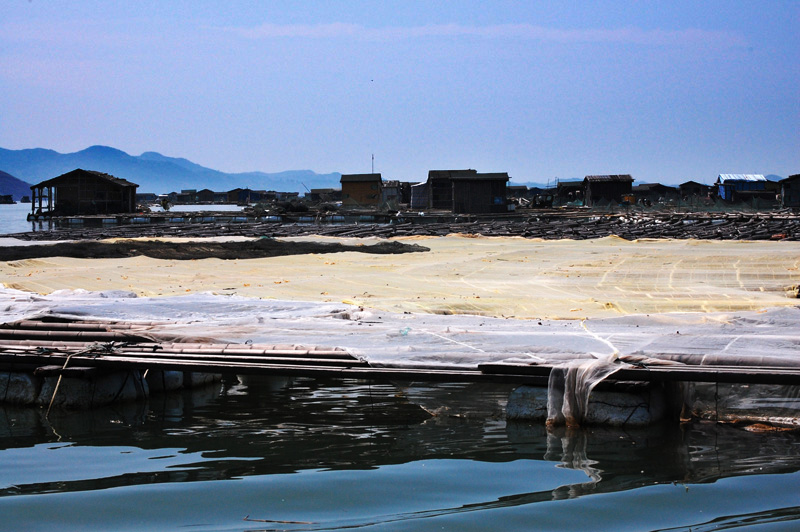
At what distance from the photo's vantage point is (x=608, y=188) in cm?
5134

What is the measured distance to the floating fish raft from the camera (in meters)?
4.87

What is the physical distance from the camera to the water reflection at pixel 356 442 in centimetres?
421

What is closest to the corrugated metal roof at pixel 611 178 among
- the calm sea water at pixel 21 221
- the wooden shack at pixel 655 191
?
the wooden shack at pixel 655 191

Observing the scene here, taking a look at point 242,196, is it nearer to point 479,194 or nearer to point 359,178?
point 359,178

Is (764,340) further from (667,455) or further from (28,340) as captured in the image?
(28,340)

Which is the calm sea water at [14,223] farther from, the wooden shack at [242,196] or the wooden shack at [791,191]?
the wooden shack at [791,191]

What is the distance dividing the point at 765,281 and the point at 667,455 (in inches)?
274

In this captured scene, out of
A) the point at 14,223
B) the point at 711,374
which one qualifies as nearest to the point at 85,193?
the point at 14,223

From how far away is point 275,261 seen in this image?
13742mm

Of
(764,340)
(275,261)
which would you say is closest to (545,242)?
(275,261)

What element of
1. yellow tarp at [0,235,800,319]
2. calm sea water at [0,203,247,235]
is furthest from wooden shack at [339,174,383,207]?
yellow tarp at [0,235,800,319]

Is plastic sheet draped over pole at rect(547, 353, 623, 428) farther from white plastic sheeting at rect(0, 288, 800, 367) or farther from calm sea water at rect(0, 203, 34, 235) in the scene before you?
calm sea water at rect(0, 203, 34, 235)

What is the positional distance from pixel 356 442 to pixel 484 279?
256 inches

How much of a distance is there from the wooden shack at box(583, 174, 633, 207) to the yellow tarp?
3605cm
